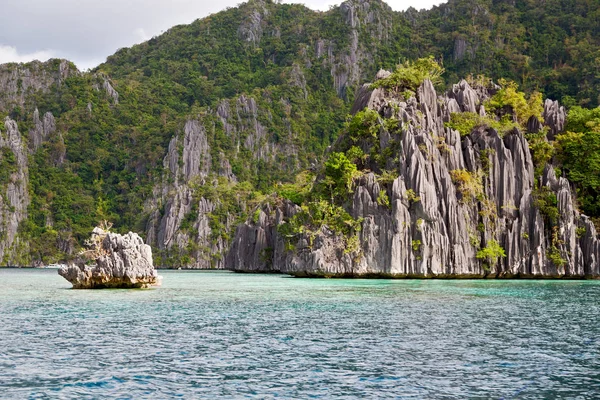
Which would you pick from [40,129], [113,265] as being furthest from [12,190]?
[113,265]

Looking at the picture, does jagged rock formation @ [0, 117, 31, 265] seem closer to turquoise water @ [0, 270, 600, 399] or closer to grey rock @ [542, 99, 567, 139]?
grey rock @ [542, 99, 567, 139]

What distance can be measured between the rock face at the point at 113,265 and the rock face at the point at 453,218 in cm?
2811

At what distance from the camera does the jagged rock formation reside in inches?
6038

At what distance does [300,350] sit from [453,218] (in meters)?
52.3

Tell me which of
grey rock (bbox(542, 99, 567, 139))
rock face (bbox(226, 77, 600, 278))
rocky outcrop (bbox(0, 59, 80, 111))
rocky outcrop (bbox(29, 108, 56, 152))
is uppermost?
rocky outcrop (bbox(0, 59, 80, 111))

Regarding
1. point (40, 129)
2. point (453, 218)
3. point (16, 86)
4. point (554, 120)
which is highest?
point (16, 86)

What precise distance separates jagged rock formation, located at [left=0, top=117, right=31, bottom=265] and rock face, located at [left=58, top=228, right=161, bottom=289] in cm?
11628

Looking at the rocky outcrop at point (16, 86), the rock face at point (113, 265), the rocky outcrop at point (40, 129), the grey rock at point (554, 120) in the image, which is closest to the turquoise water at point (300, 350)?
the rock face at point (113, 265)

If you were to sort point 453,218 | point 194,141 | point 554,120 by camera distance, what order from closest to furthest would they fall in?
point 453,218, point 554,120, point 194,141

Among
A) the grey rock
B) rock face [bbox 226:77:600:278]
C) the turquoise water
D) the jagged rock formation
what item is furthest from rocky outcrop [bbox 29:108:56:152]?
the turquoise water

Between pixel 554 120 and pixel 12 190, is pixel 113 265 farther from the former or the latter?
pixel 12 190

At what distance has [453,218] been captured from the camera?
6975 centimetres

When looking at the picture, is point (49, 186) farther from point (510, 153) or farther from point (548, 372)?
point (548, 372)

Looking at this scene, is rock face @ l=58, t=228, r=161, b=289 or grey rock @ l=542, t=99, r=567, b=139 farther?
grey rock @ l=542, t=99, r=567, b=139
